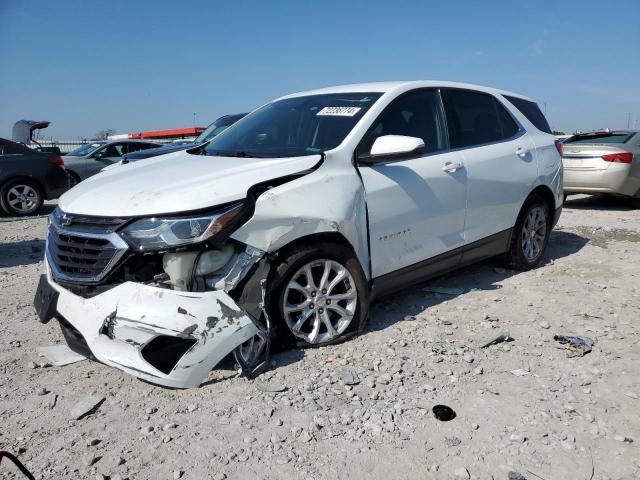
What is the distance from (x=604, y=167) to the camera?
915 cm

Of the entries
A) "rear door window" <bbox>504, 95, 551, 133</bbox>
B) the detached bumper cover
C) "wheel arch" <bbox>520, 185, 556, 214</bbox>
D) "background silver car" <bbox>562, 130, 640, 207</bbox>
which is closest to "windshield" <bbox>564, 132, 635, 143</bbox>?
"background silver car" <bbox>562, 130, 640, 207</bbox>

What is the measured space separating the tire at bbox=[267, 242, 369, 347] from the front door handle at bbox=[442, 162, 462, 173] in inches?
46.4

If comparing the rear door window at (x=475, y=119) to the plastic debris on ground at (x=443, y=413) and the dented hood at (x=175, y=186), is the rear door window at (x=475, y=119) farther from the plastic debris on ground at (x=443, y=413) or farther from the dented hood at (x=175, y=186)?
the plastic debris on ground at (x=443, y=413)

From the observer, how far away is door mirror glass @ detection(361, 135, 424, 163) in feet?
11.5

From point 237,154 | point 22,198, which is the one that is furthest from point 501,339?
point 22,198

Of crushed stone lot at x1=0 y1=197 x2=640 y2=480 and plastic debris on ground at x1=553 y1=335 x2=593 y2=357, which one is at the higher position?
crushed stone lot at x1=0 y1=197 x2=640 y2=480

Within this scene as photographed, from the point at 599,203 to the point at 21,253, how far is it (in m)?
10.2

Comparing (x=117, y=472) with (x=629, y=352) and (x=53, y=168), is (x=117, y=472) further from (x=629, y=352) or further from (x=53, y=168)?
(x=53, y=168)

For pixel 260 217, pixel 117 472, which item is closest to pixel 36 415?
pixel 117 472

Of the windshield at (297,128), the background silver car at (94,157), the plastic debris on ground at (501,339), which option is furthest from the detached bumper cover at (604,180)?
the background silver car at (94,157)

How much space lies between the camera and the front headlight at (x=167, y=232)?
281cm

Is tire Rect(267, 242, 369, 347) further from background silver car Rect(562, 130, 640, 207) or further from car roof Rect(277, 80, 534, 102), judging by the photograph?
background silver car Rect(562, 130, 640, 207)

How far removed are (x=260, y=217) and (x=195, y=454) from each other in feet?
4.17

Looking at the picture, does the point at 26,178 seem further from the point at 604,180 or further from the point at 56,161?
the point at 604,180
